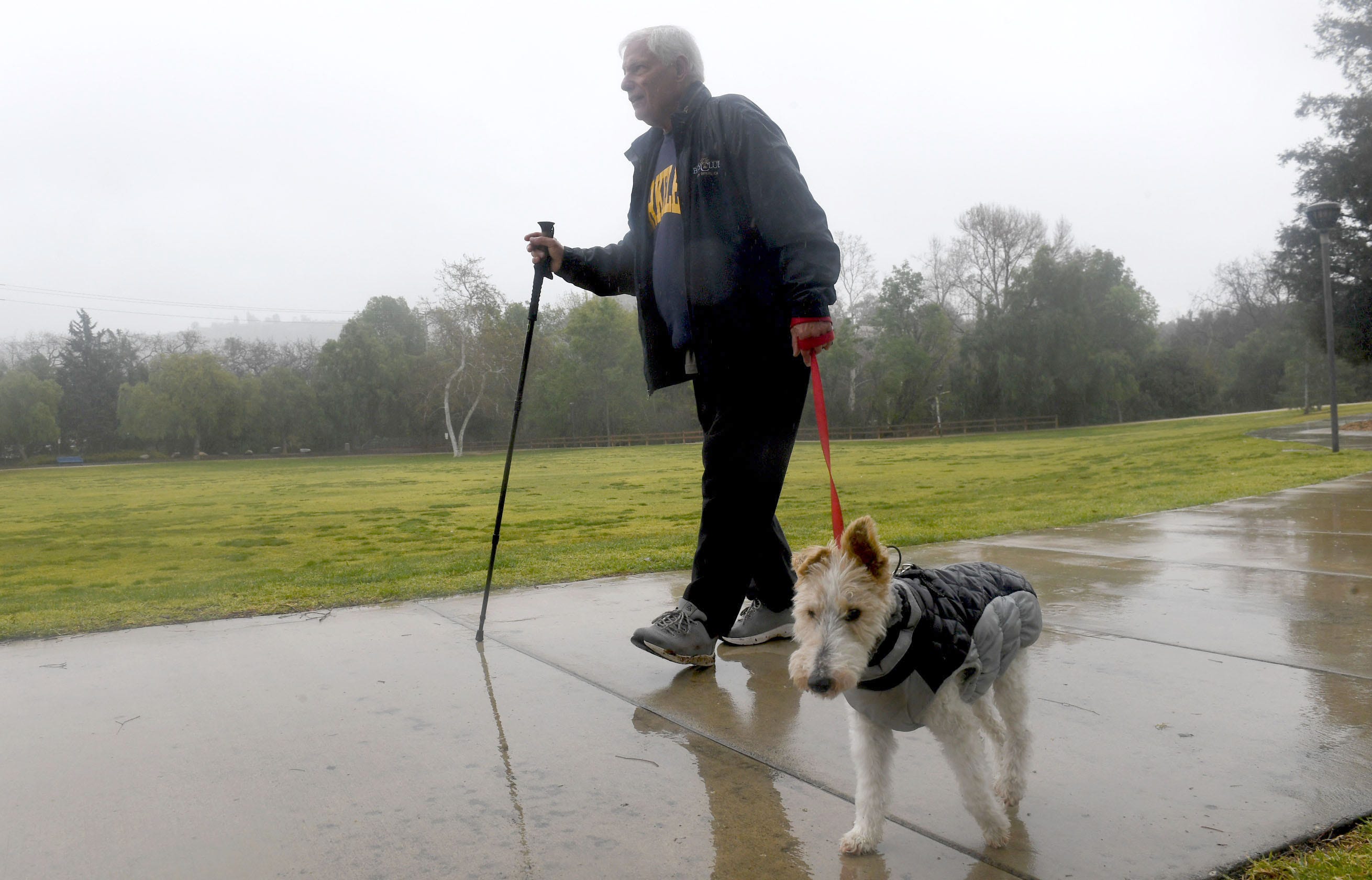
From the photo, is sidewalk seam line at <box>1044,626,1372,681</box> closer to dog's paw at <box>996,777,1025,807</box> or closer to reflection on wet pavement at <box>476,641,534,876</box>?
dog's paw at <box>996,777,1025,807</box>

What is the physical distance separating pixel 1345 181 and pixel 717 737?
3428 centimetres

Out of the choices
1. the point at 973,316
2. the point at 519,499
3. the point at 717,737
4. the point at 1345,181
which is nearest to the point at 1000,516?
the point at 717,737

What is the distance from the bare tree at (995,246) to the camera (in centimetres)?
5669

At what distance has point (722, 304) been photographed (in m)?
3.51

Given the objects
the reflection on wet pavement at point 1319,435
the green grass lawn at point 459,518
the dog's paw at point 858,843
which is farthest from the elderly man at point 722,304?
the reflection on wet pavement at point 1319,435

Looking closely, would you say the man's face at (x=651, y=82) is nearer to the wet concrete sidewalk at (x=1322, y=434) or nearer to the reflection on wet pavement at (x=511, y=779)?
the reflection on wet pavement at (x=511, y=779)

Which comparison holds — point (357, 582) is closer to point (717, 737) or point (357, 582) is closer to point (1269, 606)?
point (717, 737)

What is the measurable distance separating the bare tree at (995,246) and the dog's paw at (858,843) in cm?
5655

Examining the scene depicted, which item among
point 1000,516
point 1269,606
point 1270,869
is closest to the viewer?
point 1270,869

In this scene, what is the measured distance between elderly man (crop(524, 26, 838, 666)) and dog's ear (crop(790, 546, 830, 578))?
124 centimetres

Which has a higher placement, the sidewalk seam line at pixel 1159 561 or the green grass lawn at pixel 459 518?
the sidewalk seam line at pixel 1159 561

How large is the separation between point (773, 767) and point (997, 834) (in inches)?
25.4

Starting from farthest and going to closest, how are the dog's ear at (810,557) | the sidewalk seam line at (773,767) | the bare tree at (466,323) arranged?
the bare tree at (466,323)
the dog's ear at (810,557)
the sidewalk seam line at (773,767)

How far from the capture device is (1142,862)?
194 centimetres
